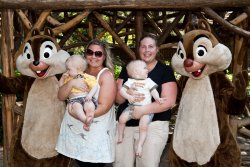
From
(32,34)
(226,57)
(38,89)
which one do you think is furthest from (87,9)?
(226,57)

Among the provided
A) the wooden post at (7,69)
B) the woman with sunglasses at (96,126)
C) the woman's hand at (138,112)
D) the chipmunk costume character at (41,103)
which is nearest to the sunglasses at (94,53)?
the woman with sunglasses at (96,126)

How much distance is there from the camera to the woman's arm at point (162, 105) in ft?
12.7

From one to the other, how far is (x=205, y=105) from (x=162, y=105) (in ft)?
1.39

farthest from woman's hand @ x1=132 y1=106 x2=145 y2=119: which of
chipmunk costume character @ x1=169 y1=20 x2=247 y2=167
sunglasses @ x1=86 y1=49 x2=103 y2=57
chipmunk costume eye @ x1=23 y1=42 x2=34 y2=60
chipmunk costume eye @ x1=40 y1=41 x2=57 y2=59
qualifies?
chipmunk costume eye @ x1=23 y1=42 x2=34 y2=60

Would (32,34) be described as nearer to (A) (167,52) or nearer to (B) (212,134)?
(B) (212,134)

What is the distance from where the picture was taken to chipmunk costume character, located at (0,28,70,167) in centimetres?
426

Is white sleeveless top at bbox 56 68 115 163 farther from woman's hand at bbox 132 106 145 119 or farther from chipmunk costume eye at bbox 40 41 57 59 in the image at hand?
chipmunk costume eye at bbox 40 41 57 59

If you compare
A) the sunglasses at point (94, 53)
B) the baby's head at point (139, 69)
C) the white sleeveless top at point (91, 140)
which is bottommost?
the white sleeveless top at point (91, 140)

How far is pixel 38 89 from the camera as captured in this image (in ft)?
14.3

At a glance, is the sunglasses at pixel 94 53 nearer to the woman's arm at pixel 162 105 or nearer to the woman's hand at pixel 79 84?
the woman's hand at pixel 79 84

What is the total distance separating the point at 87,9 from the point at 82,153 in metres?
1.55

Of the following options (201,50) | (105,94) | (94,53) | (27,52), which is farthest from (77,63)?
(201,50)

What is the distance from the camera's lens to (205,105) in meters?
3.98

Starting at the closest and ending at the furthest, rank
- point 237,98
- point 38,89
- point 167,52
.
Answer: point 237,98 → point 38,89 → point 167,52
